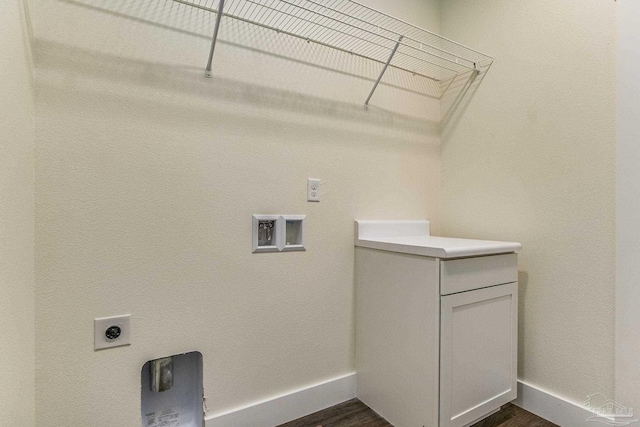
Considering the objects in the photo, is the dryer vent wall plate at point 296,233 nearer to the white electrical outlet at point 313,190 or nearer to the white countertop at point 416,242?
the white electrical outlet at point 313,190

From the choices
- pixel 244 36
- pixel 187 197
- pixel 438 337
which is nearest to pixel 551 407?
pixel 438 337

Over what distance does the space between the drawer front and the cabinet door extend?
3cm

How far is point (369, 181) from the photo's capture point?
1.58 m

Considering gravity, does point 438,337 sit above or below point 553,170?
below

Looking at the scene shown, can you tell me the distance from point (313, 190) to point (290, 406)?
3.02 feet

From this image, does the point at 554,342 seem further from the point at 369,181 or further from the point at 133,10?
the point at 133,10

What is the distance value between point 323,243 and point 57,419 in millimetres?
1069

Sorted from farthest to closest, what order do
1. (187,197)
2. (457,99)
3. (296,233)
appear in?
(457,99) < (296,233) < (187,197)

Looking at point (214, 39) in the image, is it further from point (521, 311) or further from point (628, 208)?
point (521, 311)

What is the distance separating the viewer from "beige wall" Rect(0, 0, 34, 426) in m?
0.76

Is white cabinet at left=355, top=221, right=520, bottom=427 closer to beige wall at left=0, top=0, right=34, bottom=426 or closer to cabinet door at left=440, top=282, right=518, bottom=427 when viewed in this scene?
cabinet door at left=440, top=282, right=518, bottom=427

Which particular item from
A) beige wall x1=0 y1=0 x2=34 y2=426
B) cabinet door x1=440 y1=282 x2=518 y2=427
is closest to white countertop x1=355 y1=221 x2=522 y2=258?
cabinet door x1=440 y1=282 x2=518 y2=427

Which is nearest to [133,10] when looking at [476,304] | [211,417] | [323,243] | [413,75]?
[323,243]

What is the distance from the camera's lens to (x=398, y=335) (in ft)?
4.25
